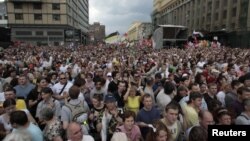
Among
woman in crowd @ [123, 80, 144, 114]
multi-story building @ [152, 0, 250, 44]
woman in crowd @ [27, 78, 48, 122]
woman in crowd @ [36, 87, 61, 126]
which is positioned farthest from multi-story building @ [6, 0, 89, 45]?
woman in crowd @ [36, 87, 61, 126]

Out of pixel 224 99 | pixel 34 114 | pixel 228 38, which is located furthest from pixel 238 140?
pixel 228 38

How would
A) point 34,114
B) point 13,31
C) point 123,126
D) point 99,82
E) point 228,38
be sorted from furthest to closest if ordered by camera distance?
point 13,31, point 228,38, point 99,82, point 34,114, point 123,126

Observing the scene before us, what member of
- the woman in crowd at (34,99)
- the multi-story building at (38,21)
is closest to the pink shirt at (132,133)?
the woman in crowd at (34,99)

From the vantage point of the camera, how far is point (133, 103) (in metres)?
6.49

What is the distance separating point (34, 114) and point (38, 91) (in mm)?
954

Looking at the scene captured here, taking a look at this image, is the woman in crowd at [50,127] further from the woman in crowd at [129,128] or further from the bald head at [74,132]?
the woman in crowd at [129,128]

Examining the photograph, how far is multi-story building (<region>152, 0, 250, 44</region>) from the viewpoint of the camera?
152 feet

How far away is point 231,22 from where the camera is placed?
173 ft

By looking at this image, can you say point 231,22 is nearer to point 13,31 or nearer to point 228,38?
point 228,38

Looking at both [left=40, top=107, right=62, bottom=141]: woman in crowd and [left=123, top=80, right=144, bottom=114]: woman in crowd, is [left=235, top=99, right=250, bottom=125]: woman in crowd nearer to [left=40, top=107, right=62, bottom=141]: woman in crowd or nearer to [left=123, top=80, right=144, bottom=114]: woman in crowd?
[left=123, top=80, right=144, bottom=114]: woman in crowd

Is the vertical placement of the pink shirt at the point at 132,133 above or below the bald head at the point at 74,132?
below

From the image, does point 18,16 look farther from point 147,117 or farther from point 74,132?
point 74,132

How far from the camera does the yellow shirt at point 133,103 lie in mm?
6434

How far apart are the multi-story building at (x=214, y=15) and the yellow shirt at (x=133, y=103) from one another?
32.8 m
